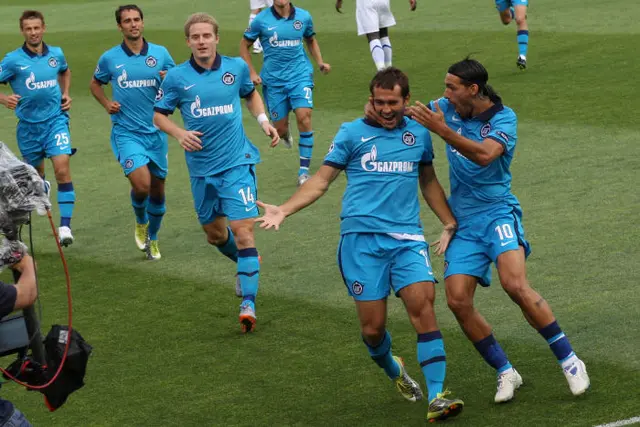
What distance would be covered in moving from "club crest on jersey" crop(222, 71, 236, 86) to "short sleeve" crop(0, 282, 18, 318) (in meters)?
4.62

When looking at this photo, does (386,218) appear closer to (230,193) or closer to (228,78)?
(230,193)

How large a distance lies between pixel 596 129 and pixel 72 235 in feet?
21.8

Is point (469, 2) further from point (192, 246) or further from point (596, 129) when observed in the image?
point (192, 246)

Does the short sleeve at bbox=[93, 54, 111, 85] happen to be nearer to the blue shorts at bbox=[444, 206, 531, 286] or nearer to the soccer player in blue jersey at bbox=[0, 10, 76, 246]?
the soccer player in blue jersey at bbox=[0, 10, 76, 246]

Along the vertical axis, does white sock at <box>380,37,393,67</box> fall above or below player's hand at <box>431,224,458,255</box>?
below

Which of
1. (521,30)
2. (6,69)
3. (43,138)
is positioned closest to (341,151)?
(43,138)

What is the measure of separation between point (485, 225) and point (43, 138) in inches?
267

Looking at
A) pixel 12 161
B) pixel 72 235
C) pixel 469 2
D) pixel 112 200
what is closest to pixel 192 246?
pixel 72 235

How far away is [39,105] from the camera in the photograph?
1288 centimetres

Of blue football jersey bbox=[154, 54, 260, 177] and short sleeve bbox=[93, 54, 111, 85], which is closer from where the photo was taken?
blue football jersey bbox=[154, 54, 260, 177]

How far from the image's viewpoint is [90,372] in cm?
873

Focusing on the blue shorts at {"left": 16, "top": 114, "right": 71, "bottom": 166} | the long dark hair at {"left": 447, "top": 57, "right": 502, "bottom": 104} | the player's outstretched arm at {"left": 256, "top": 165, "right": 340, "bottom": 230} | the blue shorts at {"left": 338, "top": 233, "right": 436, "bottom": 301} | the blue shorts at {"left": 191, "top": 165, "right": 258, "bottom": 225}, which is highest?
the long dark hair at {"left": 447, "top": 57, "right": 502, "bottom": 104}

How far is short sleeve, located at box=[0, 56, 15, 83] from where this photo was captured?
12930 millimetres

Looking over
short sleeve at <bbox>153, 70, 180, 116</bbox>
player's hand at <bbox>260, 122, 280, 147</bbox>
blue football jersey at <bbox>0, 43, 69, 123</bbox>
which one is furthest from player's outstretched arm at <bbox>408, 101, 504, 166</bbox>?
blue football jersey at <bbox>0, 43, 69, 123</bbox>
